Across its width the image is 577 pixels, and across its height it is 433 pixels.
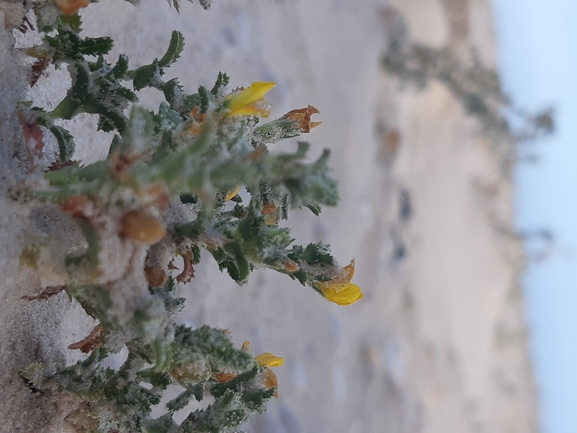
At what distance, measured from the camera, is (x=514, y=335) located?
5762mm

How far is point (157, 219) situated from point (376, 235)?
9.43 ft

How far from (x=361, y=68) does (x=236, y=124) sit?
2.81 m

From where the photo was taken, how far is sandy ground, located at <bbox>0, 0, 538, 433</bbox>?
197cm

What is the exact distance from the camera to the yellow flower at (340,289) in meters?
0.82

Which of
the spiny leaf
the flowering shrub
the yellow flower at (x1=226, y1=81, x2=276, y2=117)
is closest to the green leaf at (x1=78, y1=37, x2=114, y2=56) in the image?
the flowering shrub

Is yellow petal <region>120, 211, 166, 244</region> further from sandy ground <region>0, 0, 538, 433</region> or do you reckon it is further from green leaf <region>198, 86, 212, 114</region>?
sandy ground <region>0, 0, 538, 433</region>

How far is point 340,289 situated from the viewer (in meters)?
0.83

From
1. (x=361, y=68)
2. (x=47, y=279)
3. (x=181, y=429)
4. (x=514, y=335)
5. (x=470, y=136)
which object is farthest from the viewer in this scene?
(x=514, y=335)

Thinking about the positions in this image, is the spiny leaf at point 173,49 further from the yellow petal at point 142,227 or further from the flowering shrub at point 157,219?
the yellow petal at point 142,227

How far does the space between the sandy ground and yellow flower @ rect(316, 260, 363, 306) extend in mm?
514

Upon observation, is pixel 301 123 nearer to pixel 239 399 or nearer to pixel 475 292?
pixel 239 399

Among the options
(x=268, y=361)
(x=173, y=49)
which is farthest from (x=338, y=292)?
(x=173, y=49)

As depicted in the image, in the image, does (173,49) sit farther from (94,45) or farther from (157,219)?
(157,219)

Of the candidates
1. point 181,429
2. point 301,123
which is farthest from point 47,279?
point 301,123
